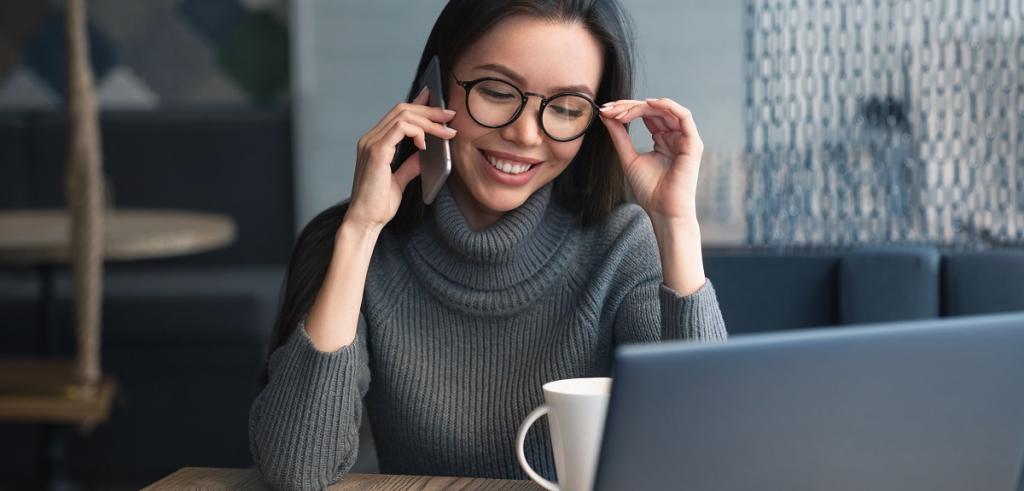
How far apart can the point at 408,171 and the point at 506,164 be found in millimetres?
115

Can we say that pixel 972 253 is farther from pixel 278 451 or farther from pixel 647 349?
pixel 647 349

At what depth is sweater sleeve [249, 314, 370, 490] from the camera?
3.67ft

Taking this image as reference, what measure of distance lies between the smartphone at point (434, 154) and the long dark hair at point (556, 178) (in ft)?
0.31

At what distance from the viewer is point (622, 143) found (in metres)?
1.30

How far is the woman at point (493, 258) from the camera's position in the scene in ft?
3.87

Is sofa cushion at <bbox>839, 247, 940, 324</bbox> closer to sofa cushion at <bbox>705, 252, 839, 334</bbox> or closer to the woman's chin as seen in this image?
sofa cushion at <bbox>705, 252, 839, 334</bbox>

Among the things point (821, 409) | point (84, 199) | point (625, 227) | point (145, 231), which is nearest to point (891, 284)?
point (625, 227)

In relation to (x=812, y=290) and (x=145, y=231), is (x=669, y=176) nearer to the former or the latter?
(x=812, y=290)

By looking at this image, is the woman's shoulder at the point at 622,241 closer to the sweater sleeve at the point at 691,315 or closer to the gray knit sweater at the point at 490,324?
the gray knit sweater at the point at 490,324

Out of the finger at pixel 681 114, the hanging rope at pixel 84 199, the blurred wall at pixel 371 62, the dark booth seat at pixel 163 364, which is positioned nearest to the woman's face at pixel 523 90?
the finger at pixel 681 114

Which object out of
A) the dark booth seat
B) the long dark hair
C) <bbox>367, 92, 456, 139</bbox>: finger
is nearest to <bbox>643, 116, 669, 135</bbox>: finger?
the long dark hair

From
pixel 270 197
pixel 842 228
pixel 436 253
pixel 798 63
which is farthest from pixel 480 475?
pixel 270 197

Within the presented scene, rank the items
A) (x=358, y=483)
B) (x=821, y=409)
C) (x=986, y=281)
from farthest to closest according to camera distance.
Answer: (x=986, y=281), (x=358, y=483), (x=821, y=409)

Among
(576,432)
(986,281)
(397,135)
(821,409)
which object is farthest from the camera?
(986,281)
